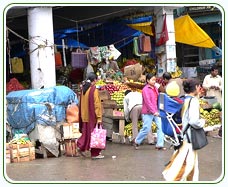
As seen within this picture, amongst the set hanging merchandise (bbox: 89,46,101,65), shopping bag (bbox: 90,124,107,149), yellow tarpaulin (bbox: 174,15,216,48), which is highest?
yellow tarpaulin (bbox: 174,15,216,48)

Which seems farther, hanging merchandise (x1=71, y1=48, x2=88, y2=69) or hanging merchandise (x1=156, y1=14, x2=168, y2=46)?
hanging merchandise (x1=156, y1=14, x2=168, y2=46)

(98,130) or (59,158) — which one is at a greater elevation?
(98,130)

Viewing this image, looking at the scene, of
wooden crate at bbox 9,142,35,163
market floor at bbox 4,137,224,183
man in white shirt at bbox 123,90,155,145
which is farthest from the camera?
man in white shirt at bbox 123,90,155,145

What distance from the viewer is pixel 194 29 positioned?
12633 millimetres

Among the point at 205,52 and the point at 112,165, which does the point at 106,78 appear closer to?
the point at 112,165

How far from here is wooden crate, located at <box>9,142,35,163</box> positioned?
25.7 ft

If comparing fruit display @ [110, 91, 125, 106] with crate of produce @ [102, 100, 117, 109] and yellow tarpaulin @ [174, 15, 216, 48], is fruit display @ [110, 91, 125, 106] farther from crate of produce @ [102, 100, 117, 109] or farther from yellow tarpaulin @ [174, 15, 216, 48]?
yellow tarpaulin @ [174, 15, 216, 48]

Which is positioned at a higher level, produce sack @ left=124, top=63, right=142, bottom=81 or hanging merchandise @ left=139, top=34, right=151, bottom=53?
hanging merchandise @ left=139, top=34, right=151, bottom=53

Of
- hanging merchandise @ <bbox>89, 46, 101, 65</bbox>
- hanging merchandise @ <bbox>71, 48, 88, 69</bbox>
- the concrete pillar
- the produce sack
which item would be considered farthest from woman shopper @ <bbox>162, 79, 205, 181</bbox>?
the concrete pillar

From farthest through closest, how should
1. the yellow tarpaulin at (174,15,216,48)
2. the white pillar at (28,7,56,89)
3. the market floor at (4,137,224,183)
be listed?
the yellow tarpaulin at (174,15,216,48) < the white pillar at (28,7,56,89) < the market floor at (4,137,224,183)

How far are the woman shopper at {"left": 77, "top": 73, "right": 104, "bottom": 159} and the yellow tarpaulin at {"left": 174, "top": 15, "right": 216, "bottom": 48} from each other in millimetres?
5528

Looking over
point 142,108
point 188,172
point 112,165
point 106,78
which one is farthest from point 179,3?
point 106,78

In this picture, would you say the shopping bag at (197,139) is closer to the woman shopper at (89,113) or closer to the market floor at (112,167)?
the market floor at (112,167)

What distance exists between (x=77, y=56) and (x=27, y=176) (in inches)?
198
